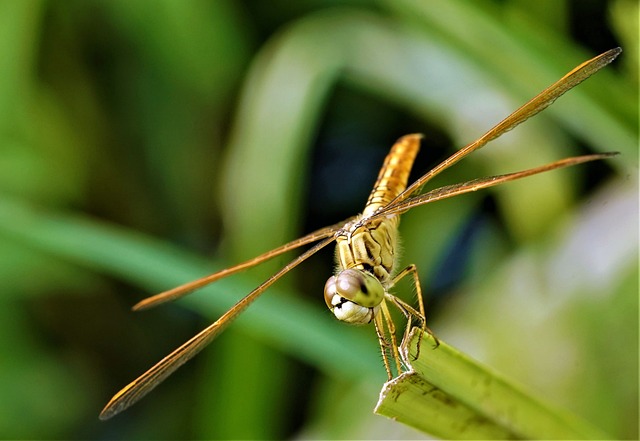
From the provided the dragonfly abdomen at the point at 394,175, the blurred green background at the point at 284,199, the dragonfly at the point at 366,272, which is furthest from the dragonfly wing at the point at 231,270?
the blurred green background at the point at 284,199

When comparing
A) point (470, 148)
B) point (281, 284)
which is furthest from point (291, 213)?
point (470, 148)

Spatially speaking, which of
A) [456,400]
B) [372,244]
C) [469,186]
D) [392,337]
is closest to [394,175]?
[372,244]

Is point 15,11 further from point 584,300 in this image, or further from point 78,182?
point 584,300

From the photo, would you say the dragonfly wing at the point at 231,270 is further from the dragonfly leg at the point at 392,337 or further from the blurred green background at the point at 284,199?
the blurred green background at the point at 284,199

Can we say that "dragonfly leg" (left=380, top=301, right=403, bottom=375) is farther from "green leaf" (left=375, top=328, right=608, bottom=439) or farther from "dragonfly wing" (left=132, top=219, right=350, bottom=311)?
"dragonfly wing" (left=132, top=219, right=350, bottom=311)

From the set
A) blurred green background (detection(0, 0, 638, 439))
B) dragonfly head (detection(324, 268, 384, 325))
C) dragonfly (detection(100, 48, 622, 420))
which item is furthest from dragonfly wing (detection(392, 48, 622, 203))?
blurred green background (detection(0, 0, 638, 439))

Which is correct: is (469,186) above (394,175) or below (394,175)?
below

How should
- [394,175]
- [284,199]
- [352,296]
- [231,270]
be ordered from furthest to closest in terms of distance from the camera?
[284,199], [394,175], [231,270], [352,296]

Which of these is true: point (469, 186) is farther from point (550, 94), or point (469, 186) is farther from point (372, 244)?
point (372, 244)
